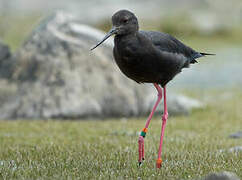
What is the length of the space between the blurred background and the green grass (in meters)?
7.15

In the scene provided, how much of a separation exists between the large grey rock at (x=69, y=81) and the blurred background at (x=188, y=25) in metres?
6.00

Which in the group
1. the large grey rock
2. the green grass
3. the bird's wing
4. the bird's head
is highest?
the bird's head

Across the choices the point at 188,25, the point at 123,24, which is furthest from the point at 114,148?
the point at 188,25

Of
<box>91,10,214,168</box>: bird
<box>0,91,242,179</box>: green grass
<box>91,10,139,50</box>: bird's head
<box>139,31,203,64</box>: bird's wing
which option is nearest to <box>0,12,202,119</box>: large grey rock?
<box>0,91,242,179</box>: green grass

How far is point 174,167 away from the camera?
620 centimetres

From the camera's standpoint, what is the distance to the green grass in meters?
5.89

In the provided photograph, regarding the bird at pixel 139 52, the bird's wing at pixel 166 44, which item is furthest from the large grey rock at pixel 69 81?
the bird at pixel 139 52

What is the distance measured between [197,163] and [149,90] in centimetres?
639

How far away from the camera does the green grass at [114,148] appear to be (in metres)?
5.89

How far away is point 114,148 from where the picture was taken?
808 cm

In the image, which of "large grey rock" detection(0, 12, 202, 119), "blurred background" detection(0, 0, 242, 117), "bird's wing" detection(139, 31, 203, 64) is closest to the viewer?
"bird's wing" detection(139, 31, 203, 64)

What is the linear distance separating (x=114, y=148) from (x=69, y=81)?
169 inches

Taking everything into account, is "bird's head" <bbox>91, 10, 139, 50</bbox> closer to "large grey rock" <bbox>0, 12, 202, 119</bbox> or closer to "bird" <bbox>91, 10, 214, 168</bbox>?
"bird" <bbox>91, 10, 214, 168</bbox>

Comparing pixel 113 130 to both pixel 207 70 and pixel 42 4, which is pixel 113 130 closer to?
pixel 207 70
